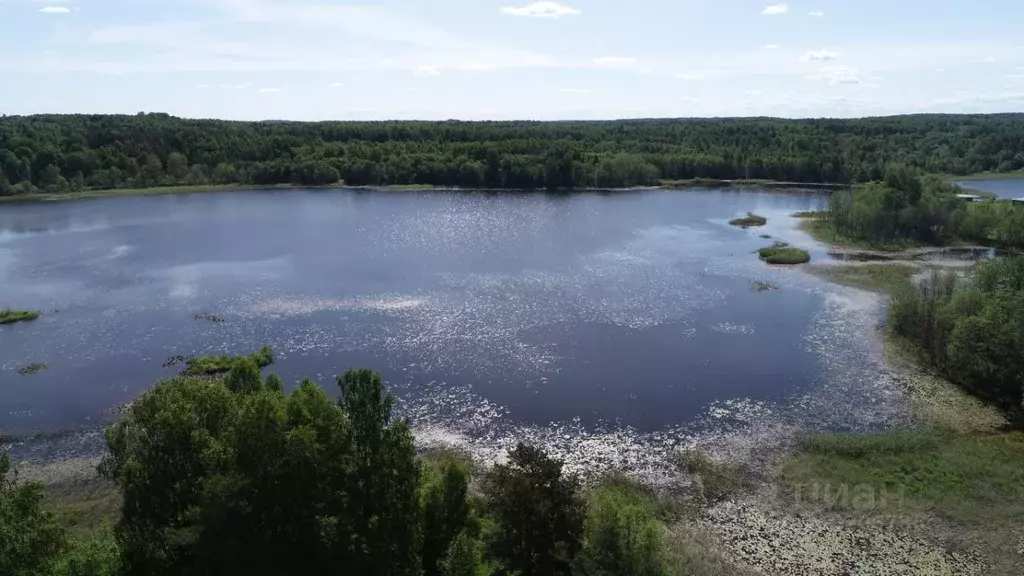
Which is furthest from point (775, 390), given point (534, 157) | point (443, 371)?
point (534, 157)

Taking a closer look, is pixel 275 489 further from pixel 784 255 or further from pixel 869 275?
pixel 784 255

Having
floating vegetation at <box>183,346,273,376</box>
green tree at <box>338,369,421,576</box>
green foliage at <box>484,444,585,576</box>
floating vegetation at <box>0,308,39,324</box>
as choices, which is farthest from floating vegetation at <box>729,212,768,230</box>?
green tree at <box>338,369,421,576</box>

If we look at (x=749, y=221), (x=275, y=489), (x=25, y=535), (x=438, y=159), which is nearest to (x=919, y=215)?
(x=749, y=221)

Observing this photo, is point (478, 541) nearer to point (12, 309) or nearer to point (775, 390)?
point (775, 390)

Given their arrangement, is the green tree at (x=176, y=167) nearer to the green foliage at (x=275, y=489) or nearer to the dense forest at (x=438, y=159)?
the dense forest at (x=438, y=159)

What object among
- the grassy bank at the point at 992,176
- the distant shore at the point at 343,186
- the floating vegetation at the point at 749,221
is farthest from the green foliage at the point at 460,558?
the grassy bank at the point at 992,176

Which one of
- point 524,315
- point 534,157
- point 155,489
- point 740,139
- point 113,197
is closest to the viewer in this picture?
point 155,489

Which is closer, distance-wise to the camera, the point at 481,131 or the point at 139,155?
the point at 139,155
